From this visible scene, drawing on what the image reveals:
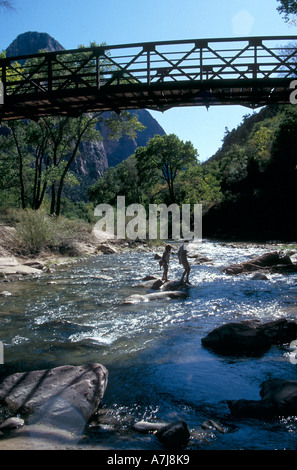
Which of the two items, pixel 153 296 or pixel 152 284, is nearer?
pixel 153 296

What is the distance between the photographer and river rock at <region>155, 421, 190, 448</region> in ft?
10.8

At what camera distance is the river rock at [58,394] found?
12.3 feet

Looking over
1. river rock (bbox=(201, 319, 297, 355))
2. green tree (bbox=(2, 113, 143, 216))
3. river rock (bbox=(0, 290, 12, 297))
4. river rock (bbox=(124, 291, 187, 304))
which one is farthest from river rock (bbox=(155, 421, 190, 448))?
green tree (bbox=(2, 113, 143, 216))

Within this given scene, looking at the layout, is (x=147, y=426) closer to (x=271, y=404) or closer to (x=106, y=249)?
(x=271, y=404)

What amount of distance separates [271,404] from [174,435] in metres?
1.28

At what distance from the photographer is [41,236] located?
61.2ft

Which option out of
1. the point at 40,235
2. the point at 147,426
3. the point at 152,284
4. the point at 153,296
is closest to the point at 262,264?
the point at 152,284

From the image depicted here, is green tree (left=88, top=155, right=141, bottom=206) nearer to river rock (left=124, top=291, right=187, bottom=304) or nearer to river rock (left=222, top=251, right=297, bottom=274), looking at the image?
river rock (left=222, top=251, right=297, bottom=274)

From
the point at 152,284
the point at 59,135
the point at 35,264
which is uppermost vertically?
the point at 59,135

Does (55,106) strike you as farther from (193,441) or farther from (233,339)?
(193,441)

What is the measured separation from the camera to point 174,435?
3.33 meters

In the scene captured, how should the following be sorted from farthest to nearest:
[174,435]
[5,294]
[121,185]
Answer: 1. [121,185]
2. [5,294]
3. [174,435]

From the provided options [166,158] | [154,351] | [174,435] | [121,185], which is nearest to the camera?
[174,435]

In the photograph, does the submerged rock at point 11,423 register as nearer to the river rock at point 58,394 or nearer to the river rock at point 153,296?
the river rock at point 58,394
